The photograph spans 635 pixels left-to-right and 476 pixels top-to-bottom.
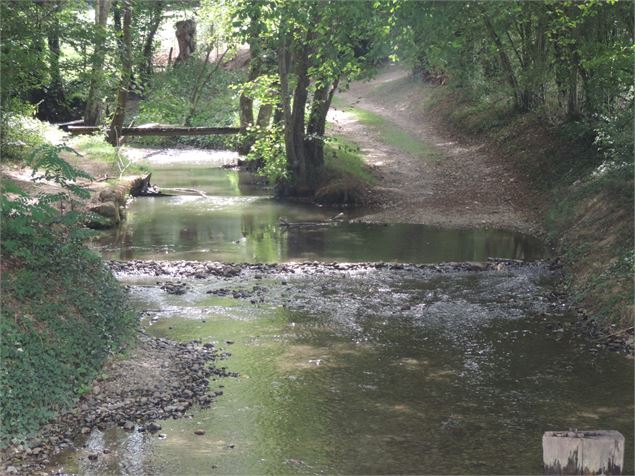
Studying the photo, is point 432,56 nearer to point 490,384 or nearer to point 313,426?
point 490,384

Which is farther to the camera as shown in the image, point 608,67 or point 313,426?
point 608,67

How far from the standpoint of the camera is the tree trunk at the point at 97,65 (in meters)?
22.6

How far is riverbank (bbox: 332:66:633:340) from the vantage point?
565 inches

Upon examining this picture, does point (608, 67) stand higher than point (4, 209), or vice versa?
point (608, 67)

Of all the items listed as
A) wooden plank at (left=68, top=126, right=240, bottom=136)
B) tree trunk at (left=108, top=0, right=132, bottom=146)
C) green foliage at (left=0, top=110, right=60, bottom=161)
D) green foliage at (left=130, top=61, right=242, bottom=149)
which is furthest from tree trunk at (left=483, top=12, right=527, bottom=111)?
green foliage at (left=0, top=110, right=60, bottom=161)

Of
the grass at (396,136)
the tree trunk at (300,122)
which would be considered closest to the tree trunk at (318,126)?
the tree trunk at (300,122)

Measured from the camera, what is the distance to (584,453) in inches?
240

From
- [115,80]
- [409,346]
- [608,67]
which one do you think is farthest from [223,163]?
[409,346]

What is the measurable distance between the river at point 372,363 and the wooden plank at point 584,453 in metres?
1.68

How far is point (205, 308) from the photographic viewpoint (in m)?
13.4

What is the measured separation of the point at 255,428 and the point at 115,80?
67.8ft

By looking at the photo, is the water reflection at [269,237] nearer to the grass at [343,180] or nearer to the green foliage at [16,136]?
the grass at [343,180]

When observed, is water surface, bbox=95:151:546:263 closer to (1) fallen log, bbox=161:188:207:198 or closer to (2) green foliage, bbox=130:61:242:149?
(1) fallen log, bbox=161:188:207:198

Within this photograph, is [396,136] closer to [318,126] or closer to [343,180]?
[343,180]
